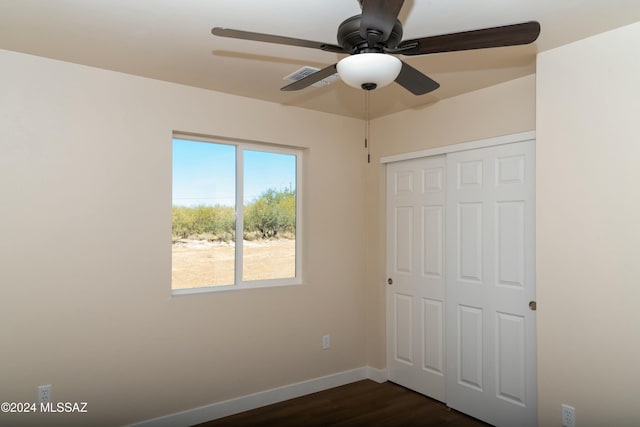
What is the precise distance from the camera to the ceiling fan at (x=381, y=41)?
161cm

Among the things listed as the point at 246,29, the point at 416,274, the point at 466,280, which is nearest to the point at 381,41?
the point at 246,29

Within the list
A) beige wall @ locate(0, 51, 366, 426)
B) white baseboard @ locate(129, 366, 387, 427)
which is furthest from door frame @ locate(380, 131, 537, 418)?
beige wall @ locate(0, 51, 366, 426)

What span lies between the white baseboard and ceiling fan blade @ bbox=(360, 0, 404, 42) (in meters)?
2.81

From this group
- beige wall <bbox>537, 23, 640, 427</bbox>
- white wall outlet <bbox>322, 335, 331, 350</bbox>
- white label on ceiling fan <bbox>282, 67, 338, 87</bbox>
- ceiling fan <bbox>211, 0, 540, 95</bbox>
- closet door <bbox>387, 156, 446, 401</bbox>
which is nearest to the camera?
ceiling fan <bbox>211, 0, 540, 95</bbox>

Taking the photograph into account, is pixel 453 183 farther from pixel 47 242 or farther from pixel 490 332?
pixel 47 242

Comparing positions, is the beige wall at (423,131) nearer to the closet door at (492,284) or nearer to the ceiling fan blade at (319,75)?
the closet door at (492,284)

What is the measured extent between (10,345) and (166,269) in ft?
3.19

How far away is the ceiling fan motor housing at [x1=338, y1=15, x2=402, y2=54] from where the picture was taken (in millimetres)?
1707

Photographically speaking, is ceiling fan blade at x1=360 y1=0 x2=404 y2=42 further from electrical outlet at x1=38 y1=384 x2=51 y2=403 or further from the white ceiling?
electrical outlet at x1=38 y1=384 x2=51 y2=403

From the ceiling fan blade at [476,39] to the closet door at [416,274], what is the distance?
191 cm

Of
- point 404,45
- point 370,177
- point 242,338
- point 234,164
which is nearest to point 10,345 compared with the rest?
point 242,338

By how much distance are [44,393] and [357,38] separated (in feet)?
8.77

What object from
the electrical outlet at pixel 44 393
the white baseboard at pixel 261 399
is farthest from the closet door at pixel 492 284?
the electrical outlet at pixel 44 393

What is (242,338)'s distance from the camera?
3.50m
